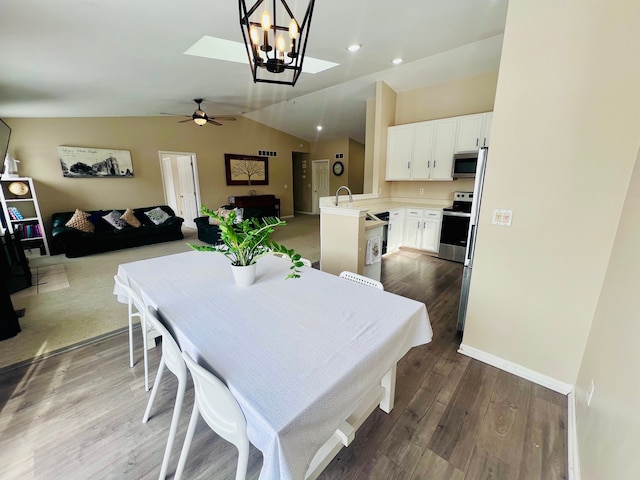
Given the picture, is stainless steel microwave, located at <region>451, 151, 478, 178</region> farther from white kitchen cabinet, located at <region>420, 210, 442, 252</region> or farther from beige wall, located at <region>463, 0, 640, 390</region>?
beige wall, located at <region>463, 0, 640, 390</region>

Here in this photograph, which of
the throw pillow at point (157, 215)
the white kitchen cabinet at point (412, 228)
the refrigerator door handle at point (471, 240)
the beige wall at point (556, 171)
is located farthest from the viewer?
the throw pillow at point (157, 215)

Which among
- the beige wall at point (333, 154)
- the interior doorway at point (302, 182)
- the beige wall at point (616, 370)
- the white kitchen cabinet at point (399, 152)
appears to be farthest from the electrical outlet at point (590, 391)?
the interior doorway at point (302, 182)

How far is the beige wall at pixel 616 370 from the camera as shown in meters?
0.88

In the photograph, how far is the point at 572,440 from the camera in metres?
1.41

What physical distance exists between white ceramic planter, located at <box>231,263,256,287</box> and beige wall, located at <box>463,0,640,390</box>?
5.33 feet

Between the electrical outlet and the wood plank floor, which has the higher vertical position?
the electrical outlet

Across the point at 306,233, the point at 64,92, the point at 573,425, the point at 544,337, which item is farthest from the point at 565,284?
the point at 64,92

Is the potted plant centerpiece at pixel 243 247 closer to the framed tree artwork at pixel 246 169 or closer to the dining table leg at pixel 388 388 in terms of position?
the dining table leg at pixel 388 388

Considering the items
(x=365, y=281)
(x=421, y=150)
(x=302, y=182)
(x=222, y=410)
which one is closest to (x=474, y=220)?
(x=365, y=281)

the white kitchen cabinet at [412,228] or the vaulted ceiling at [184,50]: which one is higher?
the vaulted ceiling at [184,50]

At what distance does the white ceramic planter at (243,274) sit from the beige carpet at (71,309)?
175 centimetres

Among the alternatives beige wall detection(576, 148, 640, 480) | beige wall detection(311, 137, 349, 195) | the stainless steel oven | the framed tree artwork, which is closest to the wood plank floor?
beige wall detection(576, 148, 640, 480)

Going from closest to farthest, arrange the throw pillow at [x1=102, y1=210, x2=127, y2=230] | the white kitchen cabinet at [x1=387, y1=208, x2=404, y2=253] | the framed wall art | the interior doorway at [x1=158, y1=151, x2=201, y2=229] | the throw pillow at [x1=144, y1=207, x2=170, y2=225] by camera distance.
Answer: the white kitchen cabinet at [x1=387, y1=208, x2=404, y2=253], the framed wall art, the throw pillow at [x1=102, y1=210, x2=127, y2=230], the throw pillow at [x1=144, y1=207, x2=170, y2=225], the interior doorway at [x1=158, y1=151, x2=201, y2=229]

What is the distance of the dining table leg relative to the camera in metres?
1.50
